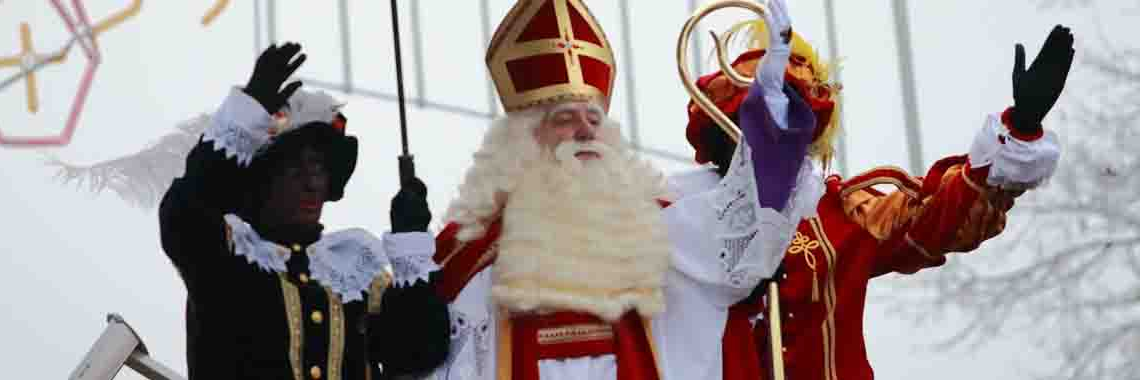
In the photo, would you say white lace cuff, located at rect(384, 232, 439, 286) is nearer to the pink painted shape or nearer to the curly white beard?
the curly white beard

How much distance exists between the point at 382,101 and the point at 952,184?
2.15m

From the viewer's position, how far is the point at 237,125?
3281 mm

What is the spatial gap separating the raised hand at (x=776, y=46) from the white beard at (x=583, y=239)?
17.4 inches

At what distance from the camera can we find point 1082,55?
6.44 meters

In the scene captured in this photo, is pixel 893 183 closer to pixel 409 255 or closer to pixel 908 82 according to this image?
pixel 409 255

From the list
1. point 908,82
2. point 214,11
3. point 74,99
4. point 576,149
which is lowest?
point 576,149

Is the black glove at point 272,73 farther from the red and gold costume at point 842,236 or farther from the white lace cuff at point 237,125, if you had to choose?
the red and gold costume at point 842,236

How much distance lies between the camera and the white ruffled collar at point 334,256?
3357 millimetres

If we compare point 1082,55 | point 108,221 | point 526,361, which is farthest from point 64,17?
point 1082,55

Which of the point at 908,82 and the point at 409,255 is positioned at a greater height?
the point at 908,82

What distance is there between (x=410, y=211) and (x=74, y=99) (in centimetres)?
Result: 209

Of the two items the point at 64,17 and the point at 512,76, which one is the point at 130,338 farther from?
the point at 64,17

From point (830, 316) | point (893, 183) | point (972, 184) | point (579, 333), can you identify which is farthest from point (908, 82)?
point (579, 333)

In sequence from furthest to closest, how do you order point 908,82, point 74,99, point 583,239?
point 908,82, point 74,99, point 583,239
